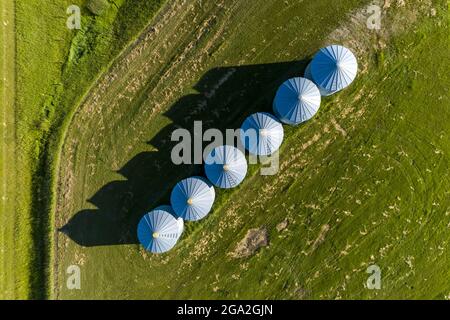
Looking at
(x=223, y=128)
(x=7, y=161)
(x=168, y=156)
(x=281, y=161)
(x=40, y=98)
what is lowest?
(x=281, y=161)

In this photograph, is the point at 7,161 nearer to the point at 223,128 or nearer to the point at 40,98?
the point at 40,98

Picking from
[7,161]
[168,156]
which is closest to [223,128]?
[168,156]

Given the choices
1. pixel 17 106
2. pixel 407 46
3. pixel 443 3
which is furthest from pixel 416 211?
pixel 17 106

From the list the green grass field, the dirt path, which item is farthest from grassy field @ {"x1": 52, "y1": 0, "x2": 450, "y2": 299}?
the dirt path

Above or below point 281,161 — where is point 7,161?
above

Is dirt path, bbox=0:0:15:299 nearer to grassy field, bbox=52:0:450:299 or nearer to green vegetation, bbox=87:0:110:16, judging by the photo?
grassy field, bbox=52:0:450:299

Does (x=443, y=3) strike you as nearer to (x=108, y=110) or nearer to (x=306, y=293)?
(x=306, y=293)
